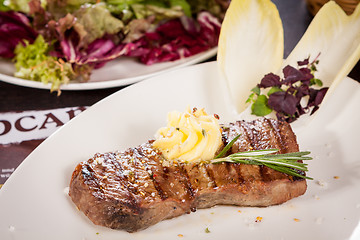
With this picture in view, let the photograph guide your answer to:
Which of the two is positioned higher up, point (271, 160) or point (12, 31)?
point (271, 160)

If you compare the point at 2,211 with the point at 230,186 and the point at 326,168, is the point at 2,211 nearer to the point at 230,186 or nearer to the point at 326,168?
the point at 230,186

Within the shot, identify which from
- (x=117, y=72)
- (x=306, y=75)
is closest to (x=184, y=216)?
(x=306, y=75)

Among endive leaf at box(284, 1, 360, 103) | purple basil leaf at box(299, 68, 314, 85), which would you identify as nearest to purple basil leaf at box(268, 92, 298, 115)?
purple basil leaf at box(299, 68, 314, 85)

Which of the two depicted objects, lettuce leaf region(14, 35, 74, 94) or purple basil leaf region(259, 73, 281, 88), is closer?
purple basil leaf region(259, 73, 281, 88)

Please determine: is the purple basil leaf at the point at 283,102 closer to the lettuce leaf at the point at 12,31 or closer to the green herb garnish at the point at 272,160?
the green herb garnish at the point at 272,160

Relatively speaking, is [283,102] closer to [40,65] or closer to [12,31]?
[40,65]

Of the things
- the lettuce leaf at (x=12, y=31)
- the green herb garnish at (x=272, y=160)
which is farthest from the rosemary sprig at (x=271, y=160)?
the lettuce leaf at (x=12, y=31)

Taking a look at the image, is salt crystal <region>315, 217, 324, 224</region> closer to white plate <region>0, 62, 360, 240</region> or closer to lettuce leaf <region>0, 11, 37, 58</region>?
white plate <region>0, 62, 360, 240</region>
